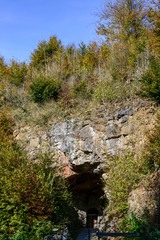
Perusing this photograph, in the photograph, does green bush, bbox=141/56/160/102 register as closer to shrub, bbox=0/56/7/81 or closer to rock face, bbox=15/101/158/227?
rock face, bbox=15/101/158/227

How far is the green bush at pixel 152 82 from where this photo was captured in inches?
330

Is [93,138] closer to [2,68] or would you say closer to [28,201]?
[28,201]

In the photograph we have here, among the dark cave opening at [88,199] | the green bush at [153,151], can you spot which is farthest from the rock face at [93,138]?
the green bush at [153,151]

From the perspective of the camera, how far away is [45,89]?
511 inches

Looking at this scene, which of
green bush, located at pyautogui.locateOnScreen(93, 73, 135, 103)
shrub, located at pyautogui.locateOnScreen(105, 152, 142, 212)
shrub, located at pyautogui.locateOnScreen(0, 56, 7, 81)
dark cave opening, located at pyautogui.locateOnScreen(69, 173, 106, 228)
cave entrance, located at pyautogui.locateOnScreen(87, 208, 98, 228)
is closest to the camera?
shrub, located at pyautogui.locateOnScreen(105, 152, 142, 212)

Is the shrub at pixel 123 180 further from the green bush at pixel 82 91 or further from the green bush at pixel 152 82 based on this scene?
the green bush at pixel 82 91

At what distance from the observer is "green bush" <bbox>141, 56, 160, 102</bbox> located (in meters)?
8.38

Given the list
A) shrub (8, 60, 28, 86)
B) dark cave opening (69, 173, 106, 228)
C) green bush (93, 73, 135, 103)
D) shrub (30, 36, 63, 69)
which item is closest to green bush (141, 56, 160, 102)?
green bush (93, 73, 135, 103)

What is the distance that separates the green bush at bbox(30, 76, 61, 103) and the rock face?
283 cm

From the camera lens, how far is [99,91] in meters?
10.6

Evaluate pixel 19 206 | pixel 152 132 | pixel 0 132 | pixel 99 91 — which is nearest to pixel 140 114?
pixel 152 132

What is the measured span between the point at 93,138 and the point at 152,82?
3.09 m

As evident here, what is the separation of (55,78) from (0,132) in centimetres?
499

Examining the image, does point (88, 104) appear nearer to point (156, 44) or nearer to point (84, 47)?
point (156, 44)
